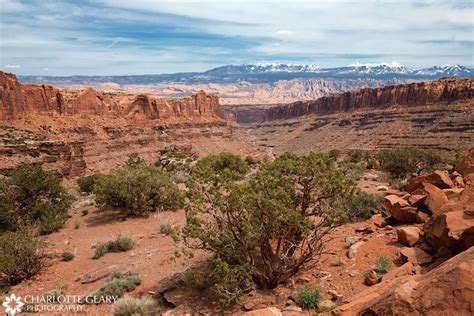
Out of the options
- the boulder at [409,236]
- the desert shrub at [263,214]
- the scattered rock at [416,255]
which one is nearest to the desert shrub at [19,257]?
the desert shrub at [263,214]

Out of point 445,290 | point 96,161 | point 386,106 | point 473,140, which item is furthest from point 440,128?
point 445,290

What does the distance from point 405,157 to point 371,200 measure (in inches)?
687

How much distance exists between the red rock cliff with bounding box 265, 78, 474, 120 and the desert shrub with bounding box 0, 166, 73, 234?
8745 centimetres

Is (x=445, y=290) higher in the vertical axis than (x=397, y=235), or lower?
higher

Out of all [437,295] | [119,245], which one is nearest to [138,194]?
[119,245]

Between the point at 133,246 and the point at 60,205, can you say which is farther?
the point at 60,205

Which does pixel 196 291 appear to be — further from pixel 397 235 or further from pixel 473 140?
pixel 473 140

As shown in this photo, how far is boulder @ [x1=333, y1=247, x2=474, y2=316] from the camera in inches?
199

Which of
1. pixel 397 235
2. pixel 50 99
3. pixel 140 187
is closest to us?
pixel 397 235

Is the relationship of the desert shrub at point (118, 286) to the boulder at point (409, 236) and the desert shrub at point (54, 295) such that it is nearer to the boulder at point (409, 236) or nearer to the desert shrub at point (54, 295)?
the desert shrub at point (54, 295)

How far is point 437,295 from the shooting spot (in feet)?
17.2

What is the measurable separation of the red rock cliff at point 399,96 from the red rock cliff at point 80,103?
187 feet

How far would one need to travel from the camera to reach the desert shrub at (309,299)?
8221 millimetres

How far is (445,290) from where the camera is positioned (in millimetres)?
5223
